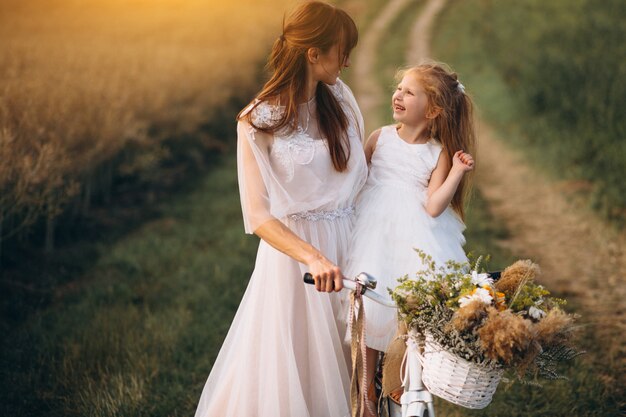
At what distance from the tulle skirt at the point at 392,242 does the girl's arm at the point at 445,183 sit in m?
0.05

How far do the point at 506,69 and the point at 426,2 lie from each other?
12.7m

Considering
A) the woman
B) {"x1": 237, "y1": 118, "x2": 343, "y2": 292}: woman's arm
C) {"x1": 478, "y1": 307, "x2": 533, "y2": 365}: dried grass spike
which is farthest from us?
the woman

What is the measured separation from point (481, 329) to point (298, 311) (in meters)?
1.20

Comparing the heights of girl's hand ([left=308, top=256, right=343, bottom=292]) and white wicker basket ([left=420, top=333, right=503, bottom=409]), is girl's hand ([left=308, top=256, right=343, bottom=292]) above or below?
above

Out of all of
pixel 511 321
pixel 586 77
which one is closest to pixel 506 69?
pixel 586 77

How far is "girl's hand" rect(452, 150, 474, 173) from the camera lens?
3.10 metres

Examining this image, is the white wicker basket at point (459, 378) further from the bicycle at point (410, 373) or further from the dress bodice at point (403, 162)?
the dress bodice at point (403, 162)

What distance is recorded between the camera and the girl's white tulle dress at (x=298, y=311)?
308 centimetres

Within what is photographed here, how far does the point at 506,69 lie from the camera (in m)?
14.9

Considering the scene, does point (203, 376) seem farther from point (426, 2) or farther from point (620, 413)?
point (426, 2)

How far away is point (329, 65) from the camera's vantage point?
119 inches

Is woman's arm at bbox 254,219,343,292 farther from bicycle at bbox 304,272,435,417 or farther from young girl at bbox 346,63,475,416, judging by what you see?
young girl at bbox 346,63,475,416

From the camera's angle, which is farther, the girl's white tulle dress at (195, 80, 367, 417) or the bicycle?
the girl's white tulle dress at (195, 80, 367, 417)

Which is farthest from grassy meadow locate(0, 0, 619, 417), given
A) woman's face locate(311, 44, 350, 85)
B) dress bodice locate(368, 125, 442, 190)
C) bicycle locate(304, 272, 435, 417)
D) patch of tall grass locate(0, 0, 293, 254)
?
woman's face locate(311, 44, 350, 85)
